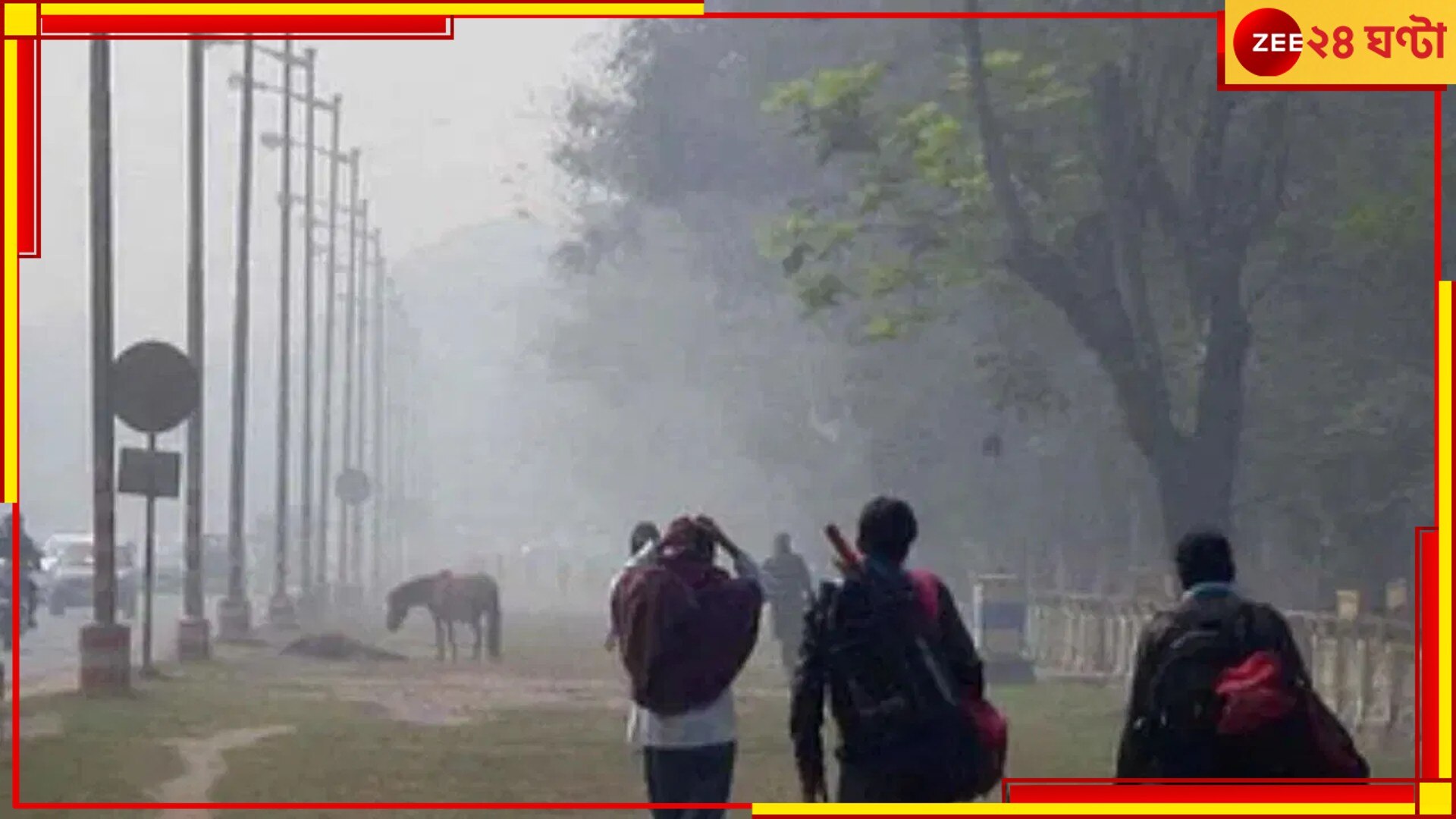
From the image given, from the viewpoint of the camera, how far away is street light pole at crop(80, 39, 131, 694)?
31.6m

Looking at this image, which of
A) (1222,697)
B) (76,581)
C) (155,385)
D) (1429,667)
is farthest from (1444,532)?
(76,581)

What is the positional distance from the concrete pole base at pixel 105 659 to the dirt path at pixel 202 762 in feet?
12.9

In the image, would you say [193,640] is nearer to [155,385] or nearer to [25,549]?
[25,549]

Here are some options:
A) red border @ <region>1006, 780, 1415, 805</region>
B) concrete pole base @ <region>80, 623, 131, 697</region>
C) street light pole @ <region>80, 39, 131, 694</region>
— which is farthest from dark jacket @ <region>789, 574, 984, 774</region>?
concrete pole base @ <region>80, 623, 131, 697</region>

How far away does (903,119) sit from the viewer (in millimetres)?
34156

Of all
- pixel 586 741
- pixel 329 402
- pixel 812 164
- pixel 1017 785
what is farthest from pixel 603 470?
pixel 1017 785

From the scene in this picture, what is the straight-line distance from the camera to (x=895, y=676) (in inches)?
436

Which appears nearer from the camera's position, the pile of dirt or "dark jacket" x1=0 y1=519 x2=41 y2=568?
the pile of dirt

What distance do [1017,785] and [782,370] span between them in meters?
56.7

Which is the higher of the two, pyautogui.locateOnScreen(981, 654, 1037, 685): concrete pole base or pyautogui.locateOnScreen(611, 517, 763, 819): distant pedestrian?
pyautogui.locateOnScreen(611, 517, 763, 819): distant pedestrian

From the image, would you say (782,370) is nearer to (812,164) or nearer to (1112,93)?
(812,164)

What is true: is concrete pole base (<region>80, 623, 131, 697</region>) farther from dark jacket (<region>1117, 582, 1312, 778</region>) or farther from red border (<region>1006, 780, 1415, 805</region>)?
red border (<region>1006, 780, 1415, 805</region>)

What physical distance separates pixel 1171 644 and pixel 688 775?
3432 mm

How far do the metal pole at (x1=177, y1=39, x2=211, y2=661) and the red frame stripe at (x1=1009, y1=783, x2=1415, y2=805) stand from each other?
103 ft
